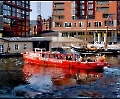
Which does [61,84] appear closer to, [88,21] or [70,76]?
[70,76]

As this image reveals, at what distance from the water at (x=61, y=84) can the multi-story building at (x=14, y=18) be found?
49.4m

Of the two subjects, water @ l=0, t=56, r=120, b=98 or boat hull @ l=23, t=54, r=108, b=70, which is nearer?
water @ l=0, t=56, r=120, b=98

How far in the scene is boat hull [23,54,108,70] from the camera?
39344 mm

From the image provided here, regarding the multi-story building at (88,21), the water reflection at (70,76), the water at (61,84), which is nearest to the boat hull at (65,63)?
the water reflection at (70,76)

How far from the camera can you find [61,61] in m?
42.8

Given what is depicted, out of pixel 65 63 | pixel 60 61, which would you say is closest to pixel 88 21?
pixel 60 61

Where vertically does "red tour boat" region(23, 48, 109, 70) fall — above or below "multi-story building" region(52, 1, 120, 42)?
below

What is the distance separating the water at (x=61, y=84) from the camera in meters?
23.7

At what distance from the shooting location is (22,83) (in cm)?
2898

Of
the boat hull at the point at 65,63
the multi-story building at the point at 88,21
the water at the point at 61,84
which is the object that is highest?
the multi-story building at the point at 88,21

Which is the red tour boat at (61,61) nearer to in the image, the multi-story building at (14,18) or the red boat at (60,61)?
the red boat at (60,61)

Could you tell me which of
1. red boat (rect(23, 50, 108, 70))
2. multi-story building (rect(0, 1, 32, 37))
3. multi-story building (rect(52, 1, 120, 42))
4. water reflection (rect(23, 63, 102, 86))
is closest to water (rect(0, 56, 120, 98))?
water reflection (rect(23, 63, 102, 86))

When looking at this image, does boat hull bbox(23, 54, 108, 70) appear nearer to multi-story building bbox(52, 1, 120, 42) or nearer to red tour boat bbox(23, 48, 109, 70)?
red tour boat bbox(23, 48, 109, 70)

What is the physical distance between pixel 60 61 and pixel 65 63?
3.18 ft
